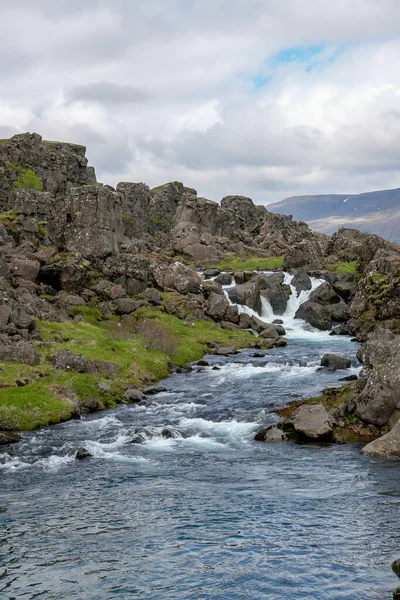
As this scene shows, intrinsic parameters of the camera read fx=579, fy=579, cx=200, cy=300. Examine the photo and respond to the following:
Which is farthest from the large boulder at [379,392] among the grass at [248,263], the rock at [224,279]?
the grass at [248,263]

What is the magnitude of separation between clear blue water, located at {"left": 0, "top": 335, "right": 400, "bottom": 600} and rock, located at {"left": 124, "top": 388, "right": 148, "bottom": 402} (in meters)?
5.24

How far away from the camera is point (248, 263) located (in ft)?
402

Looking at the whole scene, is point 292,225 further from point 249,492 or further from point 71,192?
point 249,492

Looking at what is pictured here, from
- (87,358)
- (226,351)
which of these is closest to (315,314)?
(226,351)

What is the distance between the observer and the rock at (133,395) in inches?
1804

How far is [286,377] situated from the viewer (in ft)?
170

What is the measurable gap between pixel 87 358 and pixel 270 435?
22419mm

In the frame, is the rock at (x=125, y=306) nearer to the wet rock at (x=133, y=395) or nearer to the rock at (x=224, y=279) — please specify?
the rock at (x=224, y=279)

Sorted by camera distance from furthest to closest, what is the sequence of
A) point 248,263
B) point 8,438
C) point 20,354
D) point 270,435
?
1. point 248,263
2. point 20,354
3. point 270,435
4. point 8,438

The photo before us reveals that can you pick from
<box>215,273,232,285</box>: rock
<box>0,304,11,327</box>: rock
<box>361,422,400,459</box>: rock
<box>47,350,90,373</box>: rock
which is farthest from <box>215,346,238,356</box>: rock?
<box>361,422,400,459</box>: rock

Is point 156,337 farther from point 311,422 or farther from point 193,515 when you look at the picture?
point 193,515

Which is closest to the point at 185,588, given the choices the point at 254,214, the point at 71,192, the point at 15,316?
the point at 15,316

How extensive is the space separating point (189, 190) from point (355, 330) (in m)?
129

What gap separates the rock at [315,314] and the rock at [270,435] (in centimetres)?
5026
